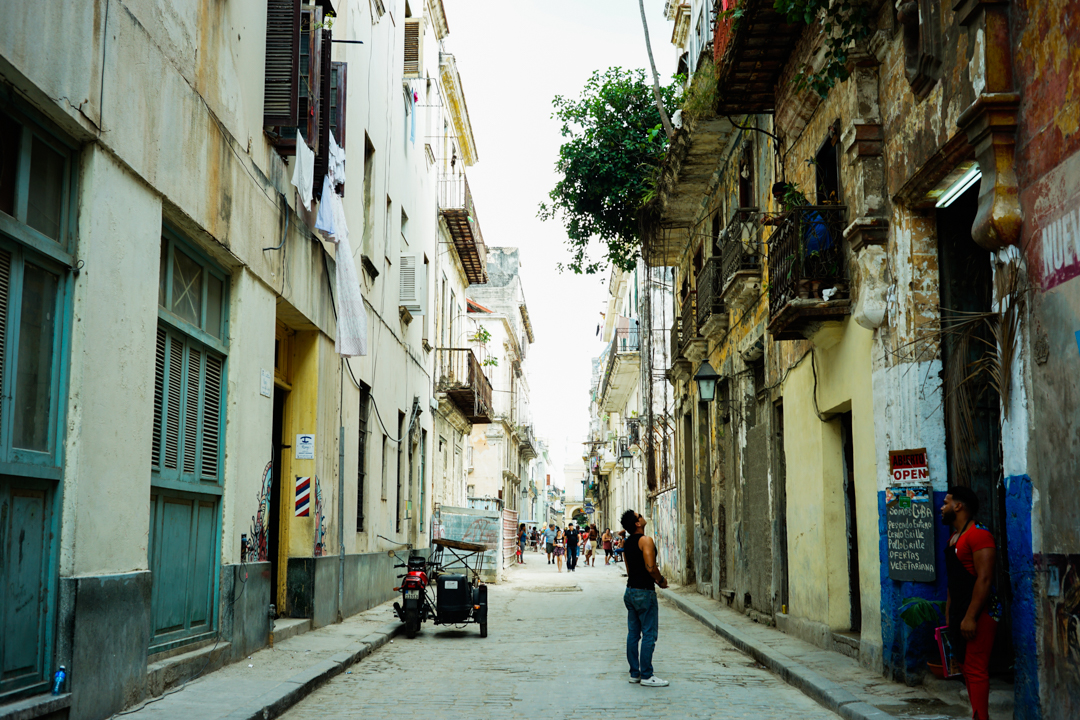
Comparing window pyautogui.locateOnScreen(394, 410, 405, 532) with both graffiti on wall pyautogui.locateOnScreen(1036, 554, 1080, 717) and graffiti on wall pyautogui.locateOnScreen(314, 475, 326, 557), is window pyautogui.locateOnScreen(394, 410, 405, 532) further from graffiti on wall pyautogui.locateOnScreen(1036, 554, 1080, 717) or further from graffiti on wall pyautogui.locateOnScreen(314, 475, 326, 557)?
graffiti on wall pyautogui.locateOnScreen(1036, 554, 1080, 717)

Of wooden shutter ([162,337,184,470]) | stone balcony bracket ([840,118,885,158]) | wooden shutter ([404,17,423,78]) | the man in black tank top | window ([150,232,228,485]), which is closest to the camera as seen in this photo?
window ([150,232,228,485])

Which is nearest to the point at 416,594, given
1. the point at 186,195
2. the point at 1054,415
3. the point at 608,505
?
the point at 186,195

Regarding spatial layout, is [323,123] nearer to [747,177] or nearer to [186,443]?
[186,443]

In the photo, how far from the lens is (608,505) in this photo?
6488 cm

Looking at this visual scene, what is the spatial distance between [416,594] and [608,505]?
171 feet

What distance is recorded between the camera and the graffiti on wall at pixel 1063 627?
5980 millimetres

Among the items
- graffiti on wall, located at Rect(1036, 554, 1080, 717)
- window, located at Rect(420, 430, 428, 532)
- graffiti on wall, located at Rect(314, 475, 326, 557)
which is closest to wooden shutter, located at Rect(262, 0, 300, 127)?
graffiti on wall, located at Rect(314, 475, 326, 557)

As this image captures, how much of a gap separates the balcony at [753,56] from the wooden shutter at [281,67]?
488cm

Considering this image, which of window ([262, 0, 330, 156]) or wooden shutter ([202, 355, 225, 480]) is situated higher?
window ([262, 0, 330, 156])

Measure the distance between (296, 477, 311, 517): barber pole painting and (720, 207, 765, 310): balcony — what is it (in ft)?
21.6

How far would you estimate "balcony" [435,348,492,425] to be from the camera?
27.7 meters

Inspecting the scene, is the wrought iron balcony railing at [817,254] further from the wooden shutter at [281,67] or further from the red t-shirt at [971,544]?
the wooden shutter at [281,67]

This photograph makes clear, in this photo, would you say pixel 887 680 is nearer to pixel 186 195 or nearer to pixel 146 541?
pixel 146 541

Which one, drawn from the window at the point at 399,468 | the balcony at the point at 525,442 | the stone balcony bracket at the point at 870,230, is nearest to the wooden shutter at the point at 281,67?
the stone balcony bracket at the point at 870,230
